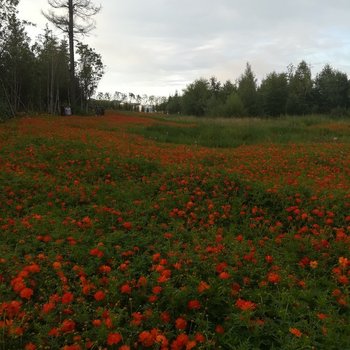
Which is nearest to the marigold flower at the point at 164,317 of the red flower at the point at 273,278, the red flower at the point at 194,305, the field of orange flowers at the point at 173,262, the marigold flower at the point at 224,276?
the field of orange flowers at the point at 173,262

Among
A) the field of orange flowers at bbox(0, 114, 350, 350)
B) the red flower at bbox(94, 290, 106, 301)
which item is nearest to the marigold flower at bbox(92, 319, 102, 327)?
the field of orange flowers at bbox(0, 114, 350, 350)

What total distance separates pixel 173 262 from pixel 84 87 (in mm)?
34756

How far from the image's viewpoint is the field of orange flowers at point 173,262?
256 cm

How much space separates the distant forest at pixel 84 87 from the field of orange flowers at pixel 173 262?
15484 millimetres

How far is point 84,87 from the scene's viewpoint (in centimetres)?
3534

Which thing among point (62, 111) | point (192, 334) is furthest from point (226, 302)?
point (62, 111)

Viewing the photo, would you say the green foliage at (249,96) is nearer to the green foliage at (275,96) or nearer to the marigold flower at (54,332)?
the green foliage at (275,96)

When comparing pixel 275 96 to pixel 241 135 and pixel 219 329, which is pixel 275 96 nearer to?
pixel 241 135

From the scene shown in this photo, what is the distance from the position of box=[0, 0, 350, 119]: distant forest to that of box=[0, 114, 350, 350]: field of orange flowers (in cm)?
1548

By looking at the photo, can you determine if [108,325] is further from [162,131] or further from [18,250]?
[162,131]

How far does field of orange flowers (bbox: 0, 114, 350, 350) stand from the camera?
8.40 feet

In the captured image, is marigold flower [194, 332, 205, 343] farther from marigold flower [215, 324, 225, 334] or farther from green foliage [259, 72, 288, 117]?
green foliage [259, 72, 288, 117]

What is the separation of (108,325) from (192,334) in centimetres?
67

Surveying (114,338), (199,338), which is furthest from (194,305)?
(114,338)
